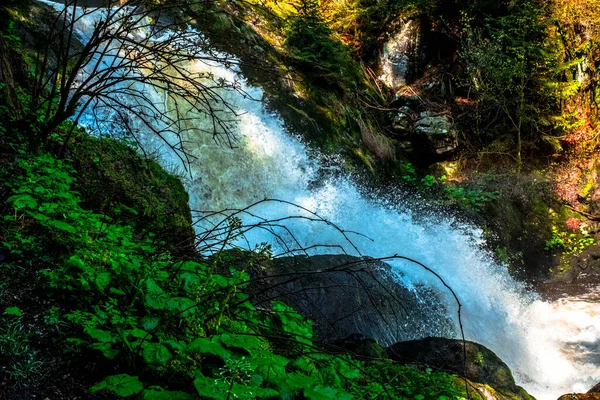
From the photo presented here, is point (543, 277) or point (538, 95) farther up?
point (538, 95)

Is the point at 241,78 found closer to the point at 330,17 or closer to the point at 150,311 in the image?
the point at 330,17

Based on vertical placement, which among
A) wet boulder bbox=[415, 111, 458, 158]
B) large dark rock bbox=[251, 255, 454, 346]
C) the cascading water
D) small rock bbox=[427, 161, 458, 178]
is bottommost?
large dark rock bbox=[251, 255, 454, 346]

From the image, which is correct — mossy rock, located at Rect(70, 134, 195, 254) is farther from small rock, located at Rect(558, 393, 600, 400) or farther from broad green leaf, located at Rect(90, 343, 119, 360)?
small rock, located at Rect(558, 393, 600, 400)

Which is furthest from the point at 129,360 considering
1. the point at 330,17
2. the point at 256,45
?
the point at 330,17

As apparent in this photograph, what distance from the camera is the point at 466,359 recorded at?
16.5 ft

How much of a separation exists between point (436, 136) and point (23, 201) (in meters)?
9.99

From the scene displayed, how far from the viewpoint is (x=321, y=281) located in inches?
224

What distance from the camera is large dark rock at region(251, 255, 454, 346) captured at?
540 centimetres

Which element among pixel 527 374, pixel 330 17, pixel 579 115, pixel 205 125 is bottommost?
pixel 527 374

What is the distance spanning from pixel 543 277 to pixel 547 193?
2.57m

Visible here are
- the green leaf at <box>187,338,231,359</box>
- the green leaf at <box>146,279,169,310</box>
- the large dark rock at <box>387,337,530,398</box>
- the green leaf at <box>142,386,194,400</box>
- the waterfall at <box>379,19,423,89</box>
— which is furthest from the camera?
the waterfall at <box>379,19,423,89</box>

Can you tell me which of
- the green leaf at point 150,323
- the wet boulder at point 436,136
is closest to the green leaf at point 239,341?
the green leaf at point 150,323

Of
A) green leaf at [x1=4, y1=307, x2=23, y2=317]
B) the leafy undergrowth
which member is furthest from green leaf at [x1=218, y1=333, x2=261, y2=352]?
green leaf at [x1=4, y1=307, x2=23, y2=317]

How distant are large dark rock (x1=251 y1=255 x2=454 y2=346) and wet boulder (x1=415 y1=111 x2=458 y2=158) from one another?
17.1 ft
